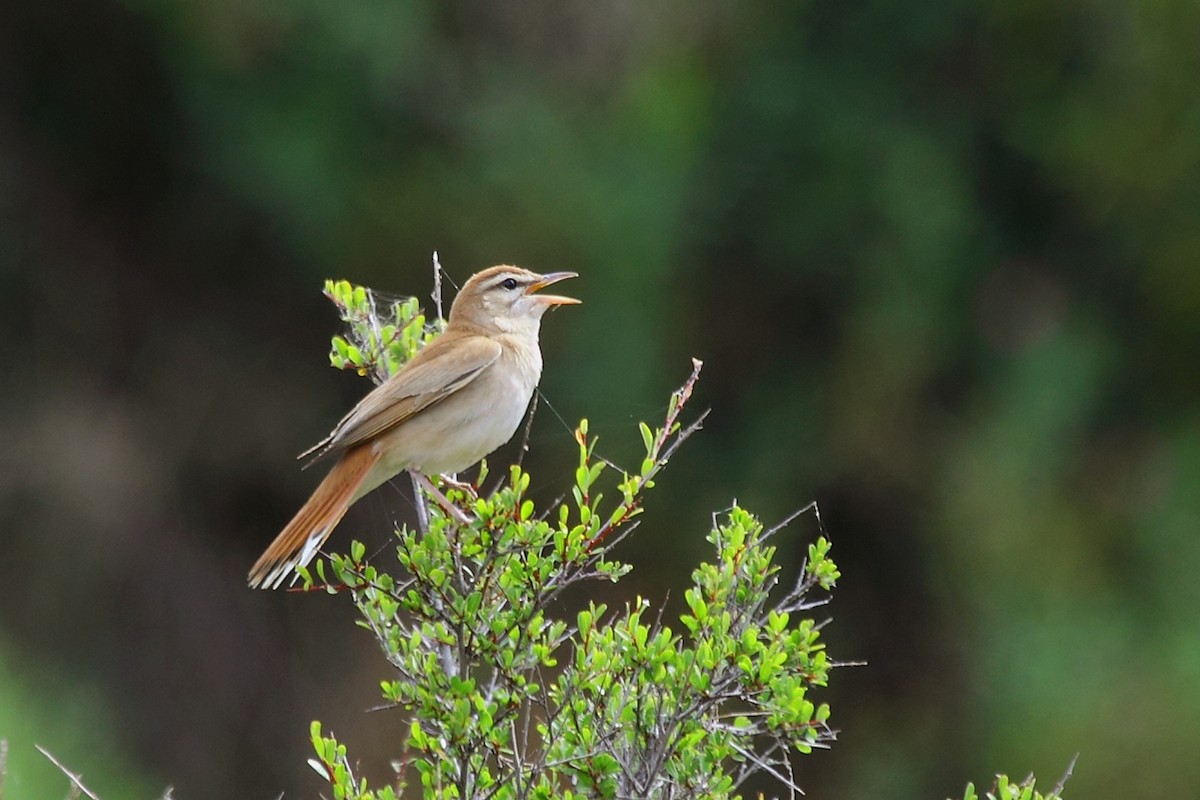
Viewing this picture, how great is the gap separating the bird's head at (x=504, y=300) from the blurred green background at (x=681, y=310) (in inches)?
170

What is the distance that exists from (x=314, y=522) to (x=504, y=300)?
3.59ft

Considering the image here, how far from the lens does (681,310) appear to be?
10.0 meters

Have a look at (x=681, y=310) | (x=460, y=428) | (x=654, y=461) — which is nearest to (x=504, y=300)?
(x=460, y=428)

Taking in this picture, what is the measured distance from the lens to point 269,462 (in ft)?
34.2

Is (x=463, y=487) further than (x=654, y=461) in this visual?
Yes

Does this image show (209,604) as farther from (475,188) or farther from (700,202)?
(700,202)

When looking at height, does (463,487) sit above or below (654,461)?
below

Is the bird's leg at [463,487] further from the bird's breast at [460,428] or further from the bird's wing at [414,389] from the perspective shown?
the bird's wing at [414,389]

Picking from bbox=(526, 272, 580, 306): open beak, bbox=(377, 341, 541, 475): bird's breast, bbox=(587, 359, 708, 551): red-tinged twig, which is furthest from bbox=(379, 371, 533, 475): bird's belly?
bbox=(587, 359, 708, 551): red-tinged twig

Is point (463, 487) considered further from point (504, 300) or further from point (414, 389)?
point (504, 300)

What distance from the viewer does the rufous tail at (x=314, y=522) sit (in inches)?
155

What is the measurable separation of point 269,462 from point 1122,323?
18.4 feet

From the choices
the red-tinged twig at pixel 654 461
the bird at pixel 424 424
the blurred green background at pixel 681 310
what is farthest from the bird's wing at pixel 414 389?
the blurred green background at pixel 681 310

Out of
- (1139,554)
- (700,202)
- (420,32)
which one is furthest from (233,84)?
(1139,554)
